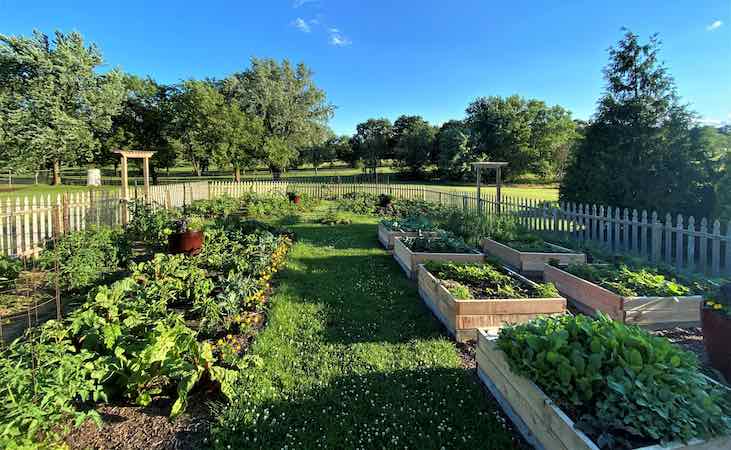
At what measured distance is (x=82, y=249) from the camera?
15.0 feet

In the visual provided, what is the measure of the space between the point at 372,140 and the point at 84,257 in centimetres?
4422

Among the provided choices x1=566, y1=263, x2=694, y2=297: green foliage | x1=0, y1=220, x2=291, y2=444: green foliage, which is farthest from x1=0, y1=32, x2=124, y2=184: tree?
x1=566, y1=263, x2=694, y2=297: green foliage

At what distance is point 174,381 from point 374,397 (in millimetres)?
1456

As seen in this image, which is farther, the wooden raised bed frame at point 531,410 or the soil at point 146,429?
the soil at point 146,429

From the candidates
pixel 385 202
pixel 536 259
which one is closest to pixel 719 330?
pixel 536 259

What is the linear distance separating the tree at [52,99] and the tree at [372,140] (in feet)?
93.8

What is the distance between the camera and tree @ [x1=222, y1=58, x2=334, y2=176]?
28.4 m

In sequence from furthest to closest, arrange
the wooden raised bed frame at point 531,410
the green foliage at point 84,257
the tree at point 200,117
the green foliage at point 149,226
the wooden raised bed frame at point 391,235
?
the tree at point 200,117
the wooden raised bed frame at point 391,235
the green foliage at point 149,226
the green foliage at point 84,257
the wooden raised bed frame at point 531,410

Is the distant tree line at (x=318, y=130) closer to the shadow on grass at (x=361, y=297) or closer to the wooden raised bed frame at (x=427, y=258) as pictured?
the wooden raised bed frame at (x=427, y=258)

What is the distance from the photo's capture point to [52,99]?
2328cm

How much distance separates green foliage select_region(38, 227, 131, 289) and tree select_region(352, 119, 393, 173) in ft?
138

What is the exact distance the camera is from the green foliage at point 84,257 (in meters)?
4.36

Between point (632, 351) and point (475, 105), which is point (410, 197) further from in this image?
point (475, 105)

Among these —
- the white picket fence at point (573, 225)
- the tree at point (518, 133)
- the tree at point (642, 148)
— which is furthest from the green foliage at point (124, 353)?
the tree at point (518, 133)
